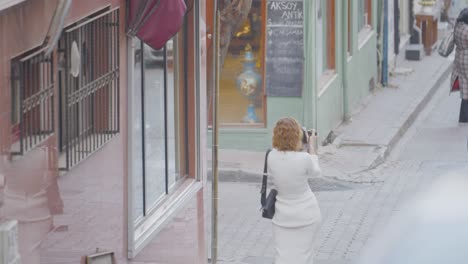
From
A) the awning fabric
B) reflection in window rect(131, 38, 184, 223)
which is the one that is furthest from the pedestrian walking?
the awning fabric

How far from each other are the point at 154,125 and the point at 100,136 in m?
1.65

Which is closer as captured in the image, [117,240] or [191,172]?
[117,240]

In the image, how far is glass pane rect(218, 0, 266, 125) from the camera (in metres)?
16.0

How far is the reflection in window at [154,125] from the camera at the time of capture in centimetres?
859

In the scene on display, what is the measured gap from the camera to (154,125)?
923 cm

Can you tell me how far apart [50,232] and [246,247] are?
565 cm

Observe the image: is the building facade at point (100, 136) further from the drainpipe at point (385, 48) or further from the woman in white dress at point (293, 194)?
the drainpipe at point (385, 48)

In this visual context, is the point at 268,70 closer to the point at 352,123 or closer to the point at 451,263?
the point at 352,123

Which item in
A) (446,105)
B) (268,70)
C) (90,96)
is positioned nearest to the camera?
(90,96)

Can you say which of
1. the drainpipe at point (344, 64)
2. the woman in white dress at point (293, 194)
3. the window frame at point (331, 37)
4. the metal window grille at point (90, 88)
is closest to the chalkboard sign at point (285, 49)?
the window frame at point (331, 37)

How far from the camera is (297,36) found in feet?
53.0

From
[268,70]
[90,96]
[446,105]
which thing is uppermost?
[90,96]

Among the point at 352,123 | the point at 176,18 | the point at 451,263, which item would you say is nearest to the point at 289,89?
the point at 352,123

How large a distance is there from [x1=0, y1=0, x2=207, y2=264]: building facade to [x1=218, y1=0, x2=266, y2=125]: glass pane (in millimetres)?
5862
